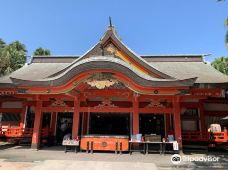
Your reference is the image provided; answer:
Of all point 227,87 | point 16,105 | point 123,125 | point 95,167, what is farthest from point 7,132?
point 227,87

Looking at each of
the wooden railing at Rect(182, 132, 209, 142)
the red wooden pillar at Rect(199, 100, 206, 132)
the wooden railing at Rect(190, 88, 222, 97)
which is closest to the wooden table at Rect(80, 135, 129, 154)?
the wooden railing at Rect(182, 132, 209, 142)

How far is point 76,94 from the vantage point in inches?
496

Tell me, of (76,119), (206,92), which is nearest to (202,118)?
(206,92)

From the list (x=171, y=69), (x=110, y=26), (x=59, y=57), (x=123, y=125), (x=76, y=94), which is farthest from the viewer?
(x=59, y=57)

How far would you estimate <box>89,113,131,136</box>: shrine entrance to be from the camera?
1505 cm

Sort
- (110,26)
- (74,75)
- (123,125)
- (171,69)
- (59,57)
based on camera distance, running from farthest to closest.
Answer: (59,57) → (171,69) → (123,125) → (110,26) → (74,75)

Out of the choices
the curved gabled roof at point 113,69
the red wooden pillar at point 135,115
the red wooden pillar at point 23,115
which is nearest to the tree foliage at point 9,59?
the red wooden pillar at point 23,115

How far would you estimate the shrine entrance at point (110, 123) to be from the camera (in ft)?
49.4

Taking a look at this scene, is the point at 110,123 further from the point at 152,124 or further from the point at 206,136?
the point at 206,136

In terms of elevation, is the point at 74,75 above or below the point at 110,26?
below

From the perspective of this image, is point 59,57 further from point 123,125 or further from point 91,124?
point 123,125

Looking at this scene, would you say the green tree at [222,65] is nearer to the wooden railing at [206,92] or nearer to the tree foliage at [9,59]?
the wooden railing at [206,92]

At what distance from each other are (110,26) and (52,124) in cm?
811

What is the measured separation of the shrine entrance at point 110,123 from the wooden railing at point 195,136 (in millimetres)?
3843
